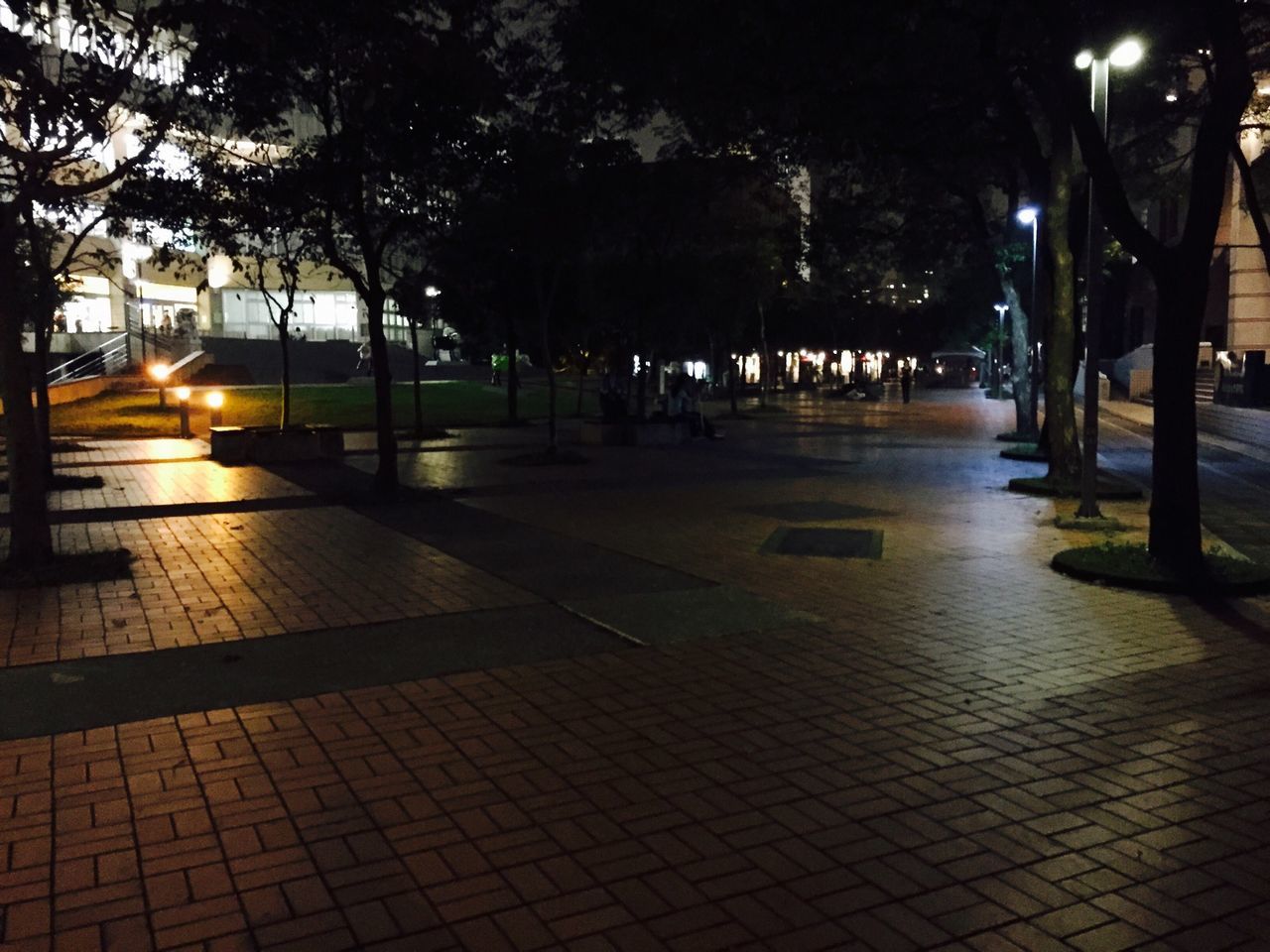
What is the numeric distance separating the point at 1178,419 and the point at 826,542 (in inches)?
134

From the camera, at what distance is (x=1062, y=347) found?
15.7 m

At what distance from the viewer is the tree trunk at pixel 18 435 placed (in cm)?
935

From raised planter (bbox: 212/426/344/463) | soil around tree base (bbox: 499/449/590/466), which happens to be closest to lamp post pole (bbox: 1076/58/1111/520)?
soil around tree base (bbox: 499/449/590/466)

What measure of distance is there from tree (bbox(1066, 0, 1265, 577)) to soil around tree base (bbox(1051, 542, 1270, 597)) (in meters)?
0.12

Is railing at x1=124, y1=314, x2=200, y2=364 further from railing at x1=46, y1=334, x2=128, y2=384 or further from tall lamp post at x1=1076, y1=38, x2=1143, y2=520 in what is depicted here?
tall lamp post at x1=1076, y1=38, x2=1143, y2=520

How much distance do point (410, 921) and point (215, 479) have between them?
1443cm

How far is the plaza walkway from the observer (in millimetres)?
3877

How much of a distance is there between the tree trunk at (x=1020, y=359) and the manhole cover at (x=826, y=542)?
14119 mm

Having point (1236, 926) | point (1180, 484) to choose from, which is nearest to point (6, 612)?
point (1236, 926)

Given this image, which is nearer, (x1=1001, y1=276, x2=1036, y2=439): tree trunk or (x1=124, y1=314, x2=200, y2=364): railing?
(x1=1001, y1=276, x2=1036, y2=439): tree trunk

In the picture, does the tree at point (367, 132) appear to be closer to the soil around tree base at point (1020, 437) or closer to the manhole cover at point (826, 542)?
the manhole cover at point (826, 542)

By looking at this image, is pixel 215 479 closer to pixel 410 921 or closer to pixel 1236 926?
pixel 410 921

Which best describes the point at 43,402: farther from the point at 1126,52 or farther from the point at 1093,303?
the point at 1126,52

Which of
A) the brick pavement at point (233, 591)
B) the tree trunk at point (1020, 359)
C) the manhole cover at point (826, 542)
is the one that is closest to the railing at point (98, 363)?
the tree trunk at point (1020, 359)
